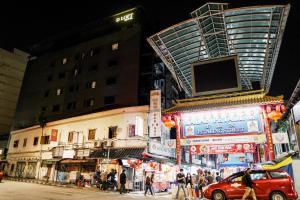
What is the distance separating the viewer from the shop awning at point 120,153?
21.4 metres

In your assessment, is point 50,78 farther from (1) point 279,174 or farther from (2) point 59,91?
(1) point 279,174

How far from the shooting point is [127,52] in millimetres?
32719

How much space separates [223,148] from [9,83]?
55.9 metres

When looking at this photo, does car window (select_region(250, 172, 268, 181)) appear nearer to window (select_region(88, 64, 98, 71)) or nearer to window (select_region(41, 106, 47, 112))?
window (select_region(88, 64, 98, 71))

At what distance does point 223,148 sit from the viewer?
16422mm

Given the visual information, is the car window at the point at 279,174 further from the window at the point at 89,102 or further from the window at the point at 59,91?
the window at the point at 59,91

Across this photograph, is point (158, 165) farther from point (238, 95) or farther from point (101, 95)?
point (101, 95)

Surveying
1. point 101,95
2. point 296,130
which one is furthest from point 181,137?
point 101,95

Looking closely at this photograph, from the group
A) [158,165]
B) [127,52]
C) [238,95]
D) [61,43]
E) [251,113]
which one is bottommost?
[158,165]

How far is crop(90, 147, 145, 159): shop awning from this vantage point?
843 inches

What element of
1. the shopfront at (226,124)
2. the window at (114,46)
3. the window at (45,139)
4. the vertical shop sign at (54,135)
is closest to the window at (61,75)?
the window at (114,46)

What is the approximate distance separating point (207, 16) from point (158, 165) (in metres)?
14.5

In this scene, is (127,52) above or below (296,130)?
above

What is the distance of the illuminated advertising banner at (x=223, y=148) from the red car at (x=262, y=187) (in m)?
2.16
